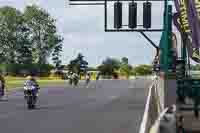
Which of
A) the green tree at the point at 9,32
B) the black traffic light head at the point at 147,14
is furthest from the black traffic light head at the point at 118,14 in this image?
the green tree at the point at 9,32

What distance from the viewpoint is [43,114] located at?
85.6 ft

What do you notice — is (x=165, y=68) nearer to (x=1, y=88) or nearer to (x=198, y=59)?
(x=198, y=59)

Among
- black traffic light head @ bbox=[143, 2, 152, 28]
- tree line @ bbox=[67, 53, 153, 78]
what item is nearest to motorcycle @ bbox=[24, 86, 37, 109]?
black traffic light head @ bbox=[143, 2, 152, 28]

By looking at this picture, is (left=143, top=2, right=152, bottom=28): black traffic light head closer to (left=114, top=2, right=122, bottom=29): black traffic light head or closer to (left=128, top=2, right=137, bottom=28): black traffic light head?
(left=128, top=2, right=137, bottom=28): black traffic light head

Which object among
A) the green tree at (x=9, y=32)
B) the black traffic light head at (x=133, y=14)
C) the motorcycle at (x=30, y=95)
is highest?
the green tree at (x=9, y=32)

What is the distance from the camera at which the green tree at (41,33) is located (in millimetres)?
143125

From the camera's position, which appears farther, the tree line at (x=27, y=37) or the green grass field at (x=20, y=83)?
the tree line at (x=27, y=37)

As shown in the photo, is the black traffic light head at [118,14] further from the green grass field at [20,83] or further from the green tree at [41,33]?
the green tree at [41,33]

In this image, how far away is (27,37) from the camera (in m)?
146

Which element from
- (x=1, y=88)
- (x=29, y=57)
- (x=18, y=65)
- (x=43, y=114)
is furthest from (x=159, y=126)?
(x=29, y=57)

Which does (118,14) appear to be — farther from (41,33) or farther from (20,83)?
(41,33)

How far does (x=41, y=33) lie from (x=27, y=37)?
346 centimetres

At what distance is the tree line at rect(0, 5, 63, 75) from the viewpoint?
143 m

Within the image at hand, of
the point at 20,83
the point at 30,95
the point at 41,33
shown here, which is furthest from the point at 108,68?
the point at 30,95
